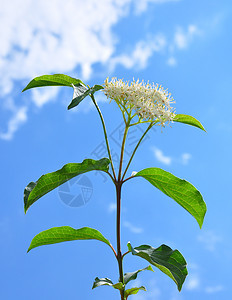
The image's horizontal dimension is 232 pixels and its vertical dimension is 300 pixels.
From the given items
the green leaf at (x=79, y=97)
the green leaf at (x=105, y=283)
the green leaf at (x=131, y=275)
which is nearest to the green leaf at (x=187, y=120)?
the green leaf at (x=79, y=97)

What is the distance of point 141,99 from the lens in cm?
188

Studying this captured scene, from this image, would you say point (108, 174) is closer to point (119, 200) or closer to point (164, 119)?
point (119, 200)

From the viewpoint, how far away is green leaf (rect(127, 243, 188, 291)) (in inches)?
63.4

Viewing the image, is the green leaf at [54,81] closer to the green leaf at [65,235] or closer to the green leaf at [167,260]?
the green leaf at [65,235]

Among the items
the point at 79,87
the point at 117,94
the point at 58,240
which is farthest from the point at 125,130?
the point at 58,240

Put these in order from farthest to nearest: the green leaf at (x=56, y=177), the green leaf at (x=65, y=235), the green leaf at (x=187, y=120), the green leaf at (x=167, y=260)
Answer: the green leaf at (x=187, y=120) < the green leaf at (x=65, y=235) < the green leaf at (x=56, y=177) < the green leaf at (x=167, y=260)

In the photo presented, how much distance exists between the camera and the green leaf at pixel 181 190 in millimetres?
1858

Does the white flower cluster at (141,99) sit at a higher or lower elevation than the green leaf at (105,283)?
higher

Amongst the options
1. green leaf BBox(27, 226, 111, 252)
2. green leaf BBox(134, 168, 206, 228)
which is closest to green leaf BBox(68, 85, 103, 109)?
green leaf BBox(134, 168, 206, 228)

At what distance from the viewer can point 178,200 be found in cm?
191

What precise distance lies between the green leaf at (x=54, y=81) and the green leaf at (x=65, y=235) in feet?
2.59

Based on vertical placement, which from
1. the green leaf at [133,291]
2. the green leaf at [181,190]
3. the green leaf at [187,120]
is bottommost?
the green leaf at [133,291]

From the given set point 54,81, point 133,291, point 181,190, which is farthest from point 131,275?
point 54,81

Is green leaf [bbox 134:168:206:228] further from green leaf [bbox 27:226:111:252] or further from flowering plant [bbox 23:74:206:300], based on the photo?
green leaf [bbox 27:226:111:252]
